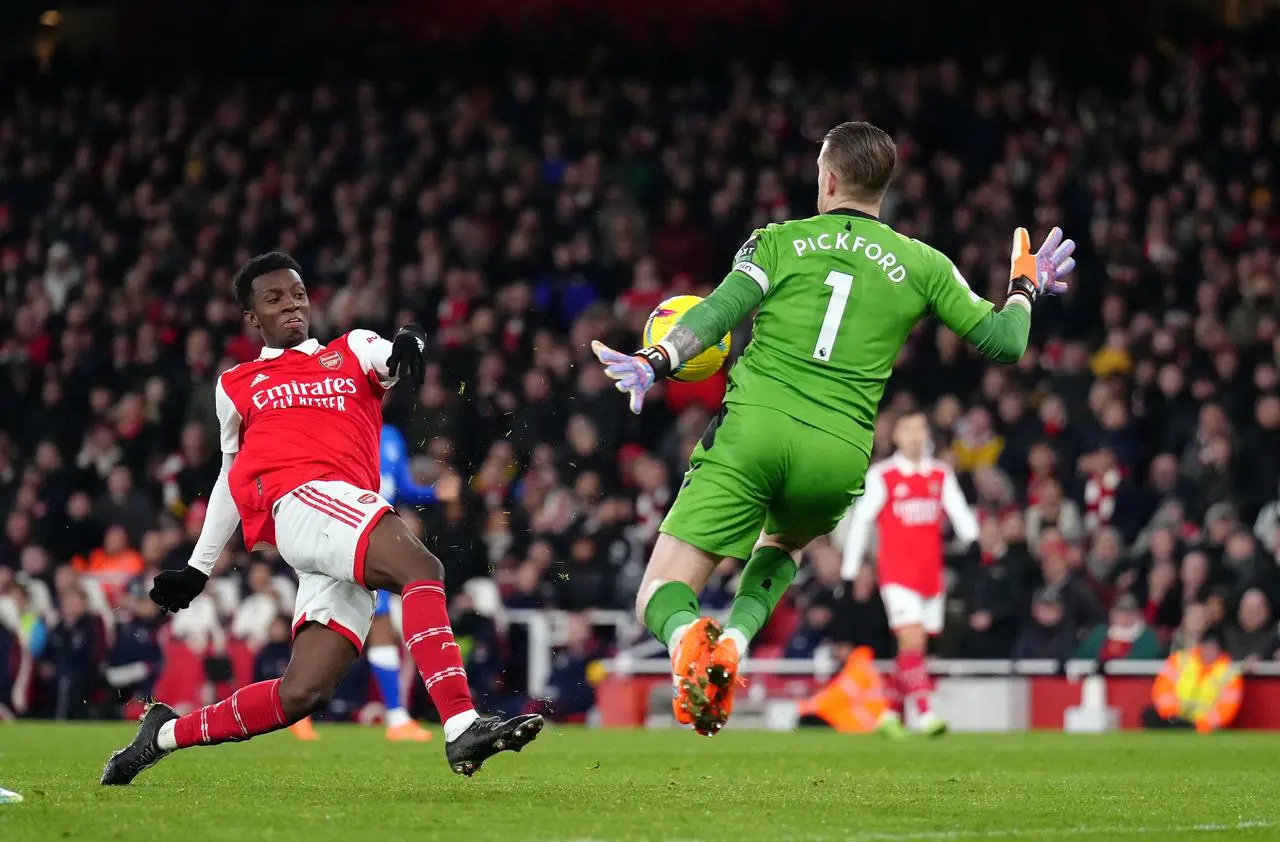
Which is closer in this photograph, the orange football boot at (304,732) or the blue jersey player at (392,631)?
the blue jersey player at (392,631)

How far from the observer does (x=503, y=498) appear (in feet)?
50.4

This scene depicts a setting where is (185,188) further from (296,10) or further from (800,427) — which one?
(800,427)

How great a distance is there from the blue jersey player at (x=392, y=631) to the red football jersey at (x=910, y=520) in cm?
296

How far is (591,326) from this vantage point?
1750 centimetres

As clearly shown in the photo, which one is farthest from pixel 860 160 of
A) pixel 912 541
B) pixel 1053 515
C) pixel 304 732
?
pixel 1053 515

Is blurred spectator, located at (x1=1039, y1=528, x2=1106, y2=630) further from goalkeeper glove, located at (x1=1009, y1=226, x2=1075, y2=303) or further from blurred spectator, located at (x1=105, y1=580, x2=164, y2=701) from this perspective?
goalkeeper glove, located at (x1=1009, y1=226, x2=1075, y2=303)

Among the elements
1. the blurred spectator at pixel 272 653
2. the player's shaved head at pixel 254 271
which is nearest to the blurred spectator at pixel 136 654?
the blurred spectator at pixel 272 653

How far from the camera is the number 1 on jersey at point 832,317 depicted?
617 centimetres

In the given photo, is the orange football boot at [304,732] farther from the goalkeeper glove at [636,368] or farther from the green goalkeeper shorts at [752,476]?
the goalkeeper glove at [636,368]

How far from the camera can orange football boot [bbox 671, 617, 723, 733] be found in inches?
226

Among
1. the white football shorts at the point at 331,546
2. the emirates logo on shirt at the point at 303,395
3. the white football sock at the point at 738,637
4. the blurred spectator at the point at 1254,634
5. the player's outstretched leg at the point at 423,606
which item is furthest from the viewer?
the blurred spectator at the point at 1254,634

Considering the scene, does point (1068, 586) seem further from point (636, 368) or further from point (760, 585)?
point (636, 368)

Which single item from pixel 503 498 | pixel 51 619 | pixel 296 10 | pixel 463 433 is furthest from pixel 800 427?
pixel 296 10

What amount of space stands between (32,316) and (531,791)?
50.1 ft
